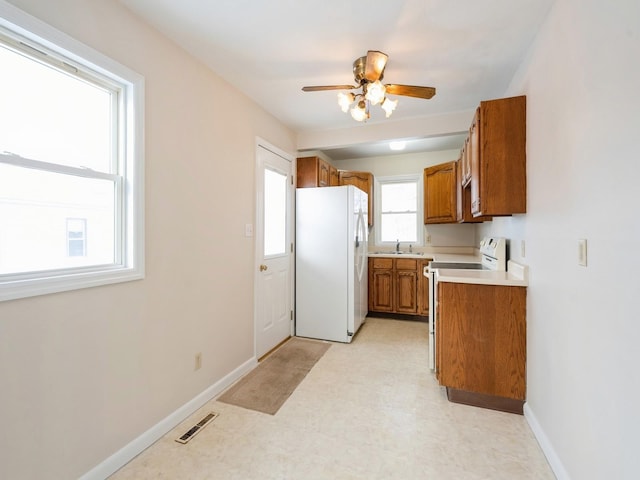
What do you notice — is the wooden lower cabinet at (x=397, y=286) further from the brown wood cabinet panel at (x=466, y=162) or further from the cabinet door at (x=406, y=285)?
the brown wood cabinet panel at (x=466, y=162)

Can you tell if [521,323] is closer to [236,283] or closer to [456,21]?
[456,21]

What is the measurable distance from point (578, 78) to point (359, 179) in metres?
3.35

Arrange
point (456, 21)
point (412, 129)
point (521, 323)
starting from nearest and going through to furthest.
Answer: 1. point (456, 21)
2. point (521, 323)
3. point (412, 129)

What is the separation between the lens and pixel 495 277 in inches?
83.4

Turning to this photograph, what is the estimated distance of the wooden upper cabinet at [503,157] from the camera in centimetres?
199

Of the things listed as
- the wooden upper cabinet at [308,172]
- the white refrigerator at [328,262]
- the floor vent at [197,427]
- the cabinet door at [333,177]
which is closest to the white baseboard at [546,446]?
the white refrigerator at [328,262]

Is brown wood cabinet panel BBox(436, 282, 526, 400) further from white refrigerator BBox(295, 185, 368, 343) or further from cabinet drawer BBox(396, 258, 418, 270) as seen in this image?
cabinet drawer BBox(396, 258, 418, 270)

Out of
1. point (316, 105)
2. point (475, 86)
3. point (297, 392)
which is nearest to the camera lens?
point (297, 392)

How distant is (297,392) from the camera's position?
2264mm

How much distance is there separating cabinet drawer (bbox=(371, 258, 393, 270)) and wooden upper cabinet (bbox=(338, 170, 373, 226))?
2.36 ft

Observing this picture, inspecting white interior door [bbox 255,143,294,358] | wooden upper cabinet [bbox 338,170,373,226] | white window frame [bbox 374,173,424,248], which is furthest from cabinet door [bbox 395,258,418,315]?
white interior door [bbox 255,143,294,358]

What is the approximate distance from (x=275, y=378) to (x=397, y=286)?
88.4 inches

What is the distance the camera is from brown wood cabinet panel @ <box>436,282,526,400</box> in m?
1.99

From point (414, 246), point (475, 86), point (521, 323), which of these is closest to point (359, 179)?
point (414, 246)
